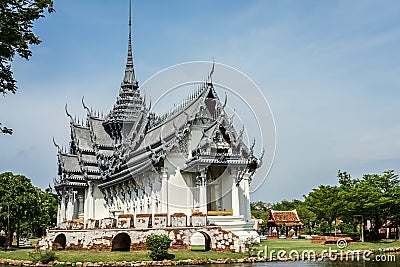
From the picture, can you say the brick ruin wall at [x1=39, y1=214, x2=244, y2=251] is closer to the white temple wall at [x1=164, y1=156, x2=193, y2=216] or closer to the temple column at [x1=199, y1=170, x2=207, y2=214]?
the temple column at [x1=199, y1=170, x2=207, y2=214]

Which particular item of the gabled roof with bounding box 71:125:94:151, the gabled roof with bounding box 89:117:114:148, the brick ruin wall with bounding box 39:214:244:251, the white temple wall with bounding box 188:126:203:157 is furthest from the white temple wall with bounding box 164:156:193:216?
the gabled roof with bounding box 71:125:94:151

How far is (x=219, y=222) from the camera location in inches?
1037

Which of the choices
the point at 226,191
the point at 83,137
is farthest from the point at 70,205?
the point at 226,191

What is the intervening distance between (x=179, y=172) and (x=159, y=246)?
25.4ft

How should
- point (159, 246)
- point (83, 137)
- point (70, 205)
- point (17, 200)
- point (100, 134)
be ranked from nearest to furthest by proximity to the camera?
point (159, 246), point (17, 200), point (70, 205), point (83, 137), point (100, 134)

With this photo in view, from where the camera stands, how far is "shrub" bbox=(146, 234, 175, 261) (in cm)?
2005

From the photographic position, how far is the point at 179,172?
90.5 ft

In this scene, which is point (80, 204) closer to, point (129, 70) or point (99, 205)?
point (99, 205)

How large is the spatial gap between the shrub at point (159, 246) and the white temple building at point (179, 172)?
2.75 m

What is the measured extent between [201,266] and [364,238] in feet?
65.0

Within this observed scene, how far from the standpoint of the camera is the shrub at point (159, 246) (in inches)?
789

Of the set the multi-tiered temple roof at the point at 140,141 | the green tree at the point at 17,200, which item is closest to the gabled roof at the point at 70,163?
the multi-tiered temple roof at the point at 140,141

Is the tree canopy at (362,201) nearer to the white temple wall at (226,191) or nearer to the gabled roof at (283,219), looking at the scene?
the gabled roof at (283,219)

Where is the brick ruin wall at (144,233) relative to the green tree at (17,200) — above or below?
below
